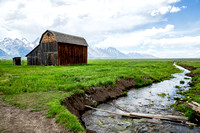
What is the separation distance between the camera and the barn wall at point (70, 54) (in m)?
40.6

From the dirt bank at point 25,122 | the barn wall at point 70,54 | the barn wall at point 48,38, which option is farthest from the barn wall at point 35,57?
the dirt bank at point 25,122

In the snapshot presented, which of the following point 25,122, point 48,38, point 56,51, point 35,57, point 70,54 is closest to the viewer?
point 25,122

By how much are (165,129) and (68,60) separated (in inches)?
1475

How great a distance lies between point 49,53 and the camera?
41562mm

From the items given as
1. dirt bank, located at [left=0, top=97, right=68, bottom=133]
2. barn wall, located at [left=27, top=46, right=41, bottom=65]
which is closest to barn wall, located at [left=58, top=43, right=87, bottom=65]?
barn wall, located at [left=27, top=46, right=41, bottom=65]

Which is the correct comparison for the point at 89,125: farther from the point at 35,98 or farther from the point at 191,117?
the point at 191,117

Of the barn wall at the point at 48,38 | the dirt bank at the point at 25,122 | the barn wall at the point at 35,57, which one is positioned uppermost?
the barn wall at the point at 48,38

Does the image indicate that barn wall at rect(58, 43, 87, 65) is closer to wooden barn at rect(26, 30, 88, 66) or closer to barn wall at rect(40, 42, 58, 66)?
wooden barn at rect(26, 30, 88, 66)

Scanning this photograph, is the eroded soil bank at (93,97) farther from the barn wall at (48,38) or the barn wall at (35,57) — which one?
the barn wall at (35,57)

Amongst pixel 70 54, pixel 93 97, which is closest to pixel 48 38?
pixel 70 54

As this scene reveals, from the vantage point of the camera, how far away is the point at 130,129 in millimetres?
8320

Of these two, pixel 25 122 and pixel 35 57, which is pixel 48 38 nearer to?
pixel 35 57

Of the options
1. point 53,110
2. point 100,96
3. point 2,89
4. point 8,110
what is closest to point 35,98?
point 8,110

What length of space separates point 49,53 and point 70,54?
251 inches
